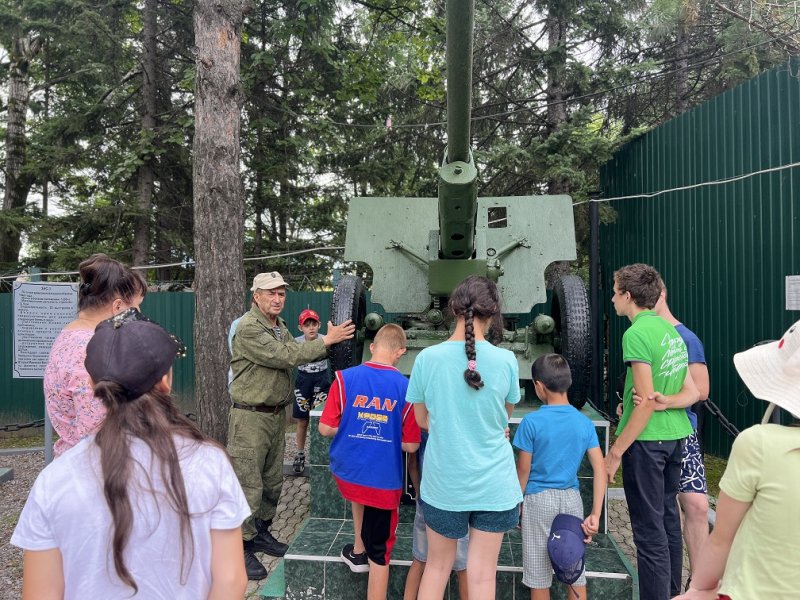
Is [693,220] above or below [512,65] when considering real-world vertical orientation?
below

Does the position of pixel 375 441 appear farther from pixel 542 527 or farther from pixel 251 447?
pixel 251 447

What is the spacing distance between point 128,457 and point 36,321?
469cm

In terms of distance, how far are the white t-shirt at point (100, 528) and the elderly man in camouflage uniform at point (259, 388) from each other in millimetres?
2311

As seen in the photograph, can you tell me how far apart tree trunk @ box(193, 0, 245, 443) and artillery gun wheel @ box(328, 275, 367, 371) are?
0.94 meters

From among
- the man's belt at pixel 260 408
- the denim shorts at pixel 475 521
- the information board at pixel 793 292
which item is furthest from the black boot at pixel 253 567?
the information board at pixel 793 292

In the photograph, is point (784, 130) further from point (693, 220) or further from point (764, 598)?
point (764, 598)

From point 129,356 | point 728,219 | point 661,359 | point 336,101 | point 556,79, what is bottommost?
point 661,359

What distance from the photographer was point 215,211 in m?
5.19

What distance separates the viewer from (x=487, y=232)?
19.5ft

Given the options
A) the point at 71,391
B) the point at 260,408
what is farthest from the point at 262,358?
the point at 71,391

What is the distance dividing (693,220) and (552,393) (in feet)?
16.5

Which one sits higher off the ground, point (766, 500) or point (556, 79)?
point (556, 79)

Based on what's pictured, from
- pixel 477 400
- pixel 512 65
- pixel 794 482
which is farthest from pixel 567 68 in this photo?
pixel 794 482

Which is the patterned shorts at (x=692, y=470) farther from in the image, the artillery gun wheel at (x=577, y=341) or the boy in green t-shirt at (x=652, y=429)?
the artillery gun wheel at (x=577, y=341)
